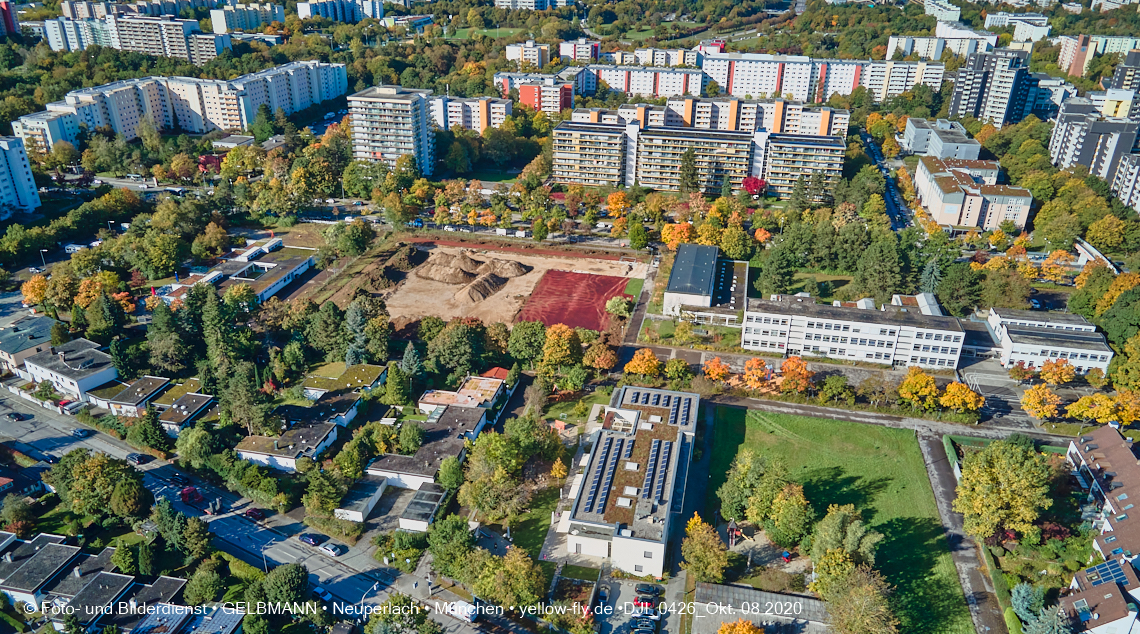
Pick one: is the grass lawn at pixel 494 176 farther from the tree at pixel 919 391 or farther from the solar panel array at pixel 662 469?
the solar panel array at pixel 662 469

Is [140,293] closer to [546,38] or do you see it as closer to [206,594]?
[206,594]

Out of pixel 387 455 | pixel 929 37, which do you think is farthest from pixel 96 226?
pixel 929 37

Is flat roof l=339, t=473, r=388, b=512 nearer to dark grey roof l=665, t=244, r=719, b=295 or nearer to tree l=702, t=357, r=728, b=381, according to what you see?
tree l=702, t=357, r=728, b=381

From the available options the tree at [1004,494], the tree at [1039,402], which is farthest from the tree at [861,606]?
the tree at [1039,402]

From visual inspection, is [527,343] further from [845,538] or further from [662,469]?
[845,538]

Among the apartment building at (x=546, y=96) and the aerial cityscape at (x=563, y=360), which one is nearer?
the aerial cityscape at (x=563, y=360)

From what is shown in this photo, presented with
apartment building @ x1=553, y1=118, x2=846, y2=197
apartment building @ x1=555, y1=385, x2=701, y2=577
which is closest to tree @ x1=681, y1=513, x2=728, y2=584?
apartment building @ x1=555, y1=385, x2=701, y2=577
